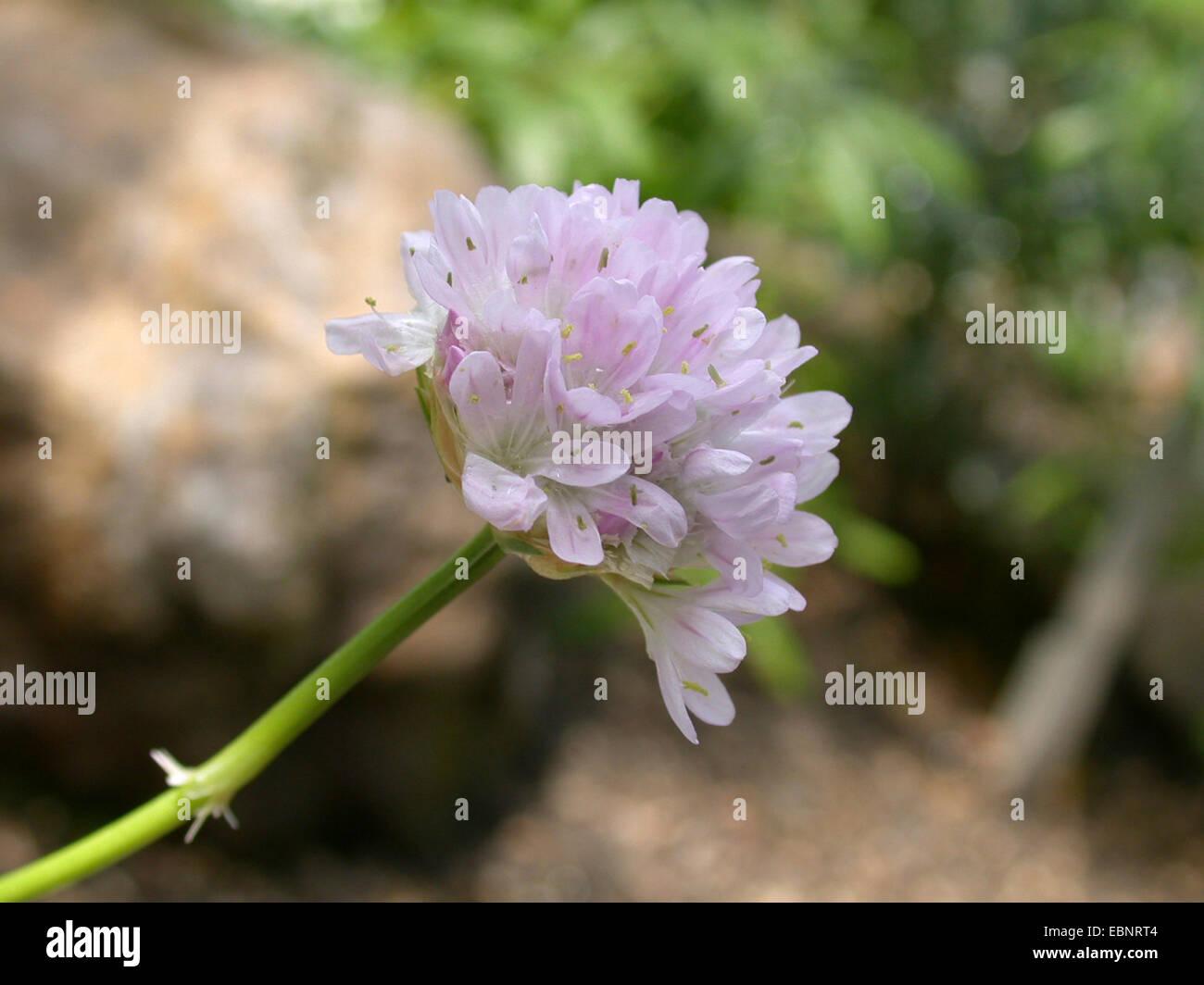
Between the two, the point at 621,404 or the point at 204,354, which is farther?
the point at 204,354

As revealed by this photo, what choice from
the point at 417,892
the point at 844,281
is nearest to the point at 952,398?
the point at 844,281

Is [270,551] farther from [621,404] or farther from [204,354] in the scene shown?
→ [621,404]

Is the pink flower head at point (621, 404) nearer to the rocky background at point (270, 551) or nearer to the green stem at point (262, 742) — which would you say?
the green stem at point (262, 742)

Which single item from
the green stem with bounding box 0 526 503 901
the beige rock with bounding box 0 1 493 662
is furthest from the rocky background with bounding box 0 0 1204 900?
the green stem with bounding box 0 526 503 901

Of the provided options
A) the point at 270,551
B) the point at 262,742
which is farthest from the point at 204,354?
the point at 262,742

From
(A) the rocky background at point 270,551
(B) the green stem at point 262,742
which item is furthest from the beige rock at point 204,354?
(B) the green stem at point 262,742

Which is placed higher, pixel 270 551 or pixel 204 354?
pixel 204 354

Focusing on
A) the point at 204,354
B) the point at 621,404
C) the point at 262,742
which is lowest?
the point at 262,742
